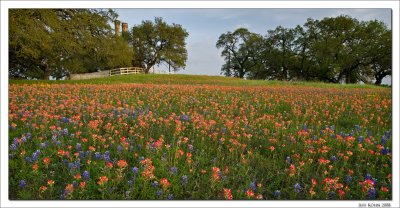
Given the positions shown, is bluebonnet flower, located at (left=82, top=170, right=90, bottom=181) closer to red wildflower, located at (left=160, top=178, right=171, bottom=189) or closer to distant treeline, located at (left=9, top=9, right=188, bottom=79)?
red wildflower, located at (left=160, top=178, right=171, bottom=189)

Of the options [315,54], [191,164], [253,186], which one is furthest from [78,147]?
[315,54]

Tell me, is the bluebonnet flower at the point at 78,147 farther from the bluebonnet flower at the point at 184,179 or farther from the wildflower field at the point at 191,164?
the bluebonnet flower at the point at 184,179

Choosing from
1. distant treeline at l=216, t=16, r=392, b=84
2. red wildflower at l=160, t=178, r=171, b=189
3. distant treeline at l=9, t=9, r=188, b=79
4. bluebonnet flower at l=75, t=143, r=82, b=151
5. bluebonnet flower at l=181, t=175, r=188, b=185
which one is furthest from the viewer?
distant treeline at l=216, t=16, r=392, b=84

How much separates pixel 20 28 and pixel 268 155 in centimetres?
912

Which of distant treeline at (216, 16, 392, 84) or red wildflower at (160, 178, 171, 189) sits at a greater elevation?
distant treeline at (216, 16, 392, 84)

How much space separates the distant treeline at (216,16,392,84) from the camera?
1408 cm

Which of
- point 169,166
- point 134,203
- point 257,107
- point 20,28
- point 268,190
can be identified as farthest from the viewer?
point 20,28

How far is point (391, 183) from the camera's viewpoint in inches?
135

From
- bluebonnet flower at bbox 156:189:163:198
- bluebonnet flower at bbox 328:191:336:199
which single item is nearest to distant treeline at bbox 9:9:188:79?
bluebonnet flower at bbox 156:189:163:198

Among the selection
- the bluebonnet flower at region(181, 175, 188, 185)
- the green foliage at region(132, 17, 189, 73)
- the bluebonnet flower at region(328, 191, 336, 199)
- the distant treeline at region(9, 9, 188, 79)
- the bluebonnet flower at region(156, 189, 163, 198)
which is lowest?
the bluebonnet flower at region(328, 191, 336, 199)

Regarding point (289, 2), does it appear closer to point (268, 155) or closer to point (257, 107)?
point (268, 155)

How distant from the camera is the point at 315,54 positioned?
24859 millimetres

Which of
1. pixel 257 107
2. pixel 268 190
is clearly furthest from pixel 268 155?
pixel 257 107

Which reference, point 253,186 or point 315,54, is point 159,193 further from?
point 315,54
